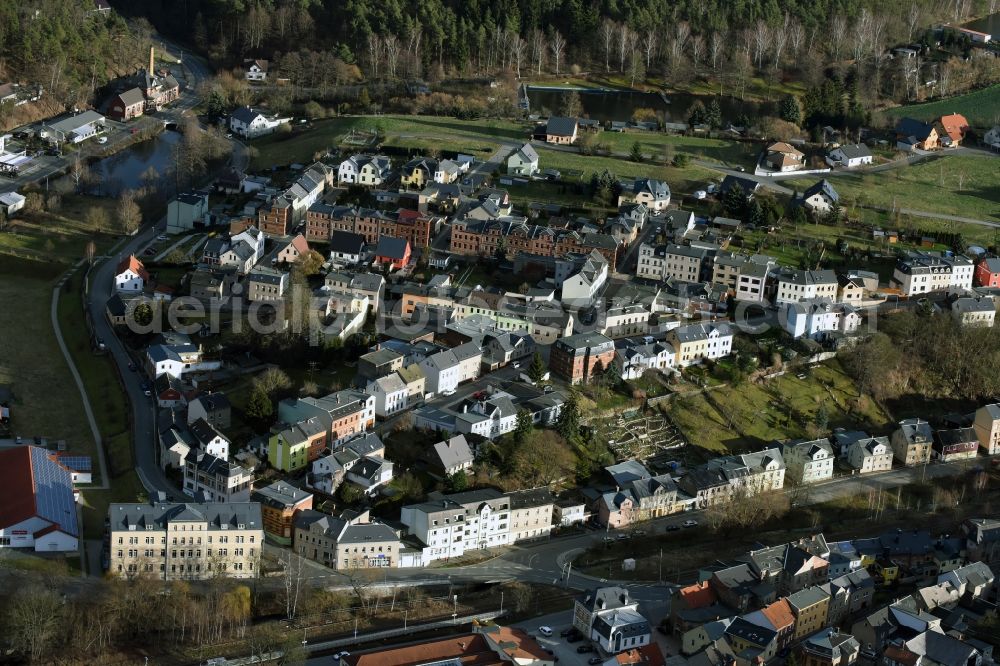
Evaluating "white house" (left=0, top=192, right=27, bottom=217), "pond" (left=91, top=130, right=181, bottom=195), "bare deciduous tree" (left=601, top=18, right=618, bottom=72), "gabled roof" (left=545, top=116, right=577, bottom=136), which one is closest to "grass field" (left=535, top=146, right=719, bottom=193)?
"gabled roof" (left=545, top=116, right=577, bottom=136)

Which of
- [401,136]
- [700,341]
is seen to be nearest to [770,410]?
[700,341]

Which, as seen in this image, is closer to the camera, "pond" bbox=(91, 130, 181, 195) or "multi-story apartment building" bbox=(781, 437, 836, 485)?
"multi-story apartment building" bbox=(781, 437, 836, 485)

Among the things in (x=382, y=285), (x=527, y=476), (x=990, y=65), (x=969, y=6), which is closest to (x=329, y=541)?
(x=527, y=476)

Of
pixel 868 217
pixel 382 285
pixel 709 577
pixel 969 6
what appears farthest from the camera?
pixel 969 6

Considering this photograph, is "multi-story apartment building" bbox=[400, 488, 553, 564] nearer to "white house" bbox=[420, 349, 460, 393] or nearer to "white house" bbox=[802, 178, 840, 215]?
"white house" bbox=[420, 349, 460, 393]

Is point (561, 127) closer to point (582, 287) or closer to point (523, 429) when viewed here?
point (582, 287)

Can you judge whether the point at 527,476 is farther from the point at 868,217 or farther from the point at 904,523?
the point at 868,217
